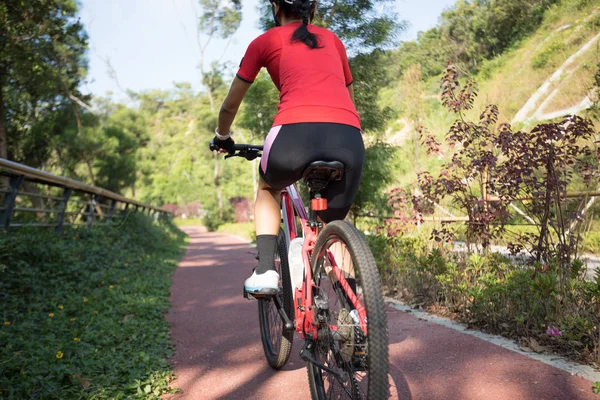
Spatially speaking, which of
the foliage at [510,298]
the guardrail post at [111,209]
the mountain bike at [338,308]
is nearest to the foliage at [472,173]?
the foliage at [510,298]

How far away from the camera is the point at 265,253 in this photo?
2432 mm

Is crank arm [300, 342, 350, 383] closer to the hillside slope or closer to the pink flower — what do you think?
the pink flower

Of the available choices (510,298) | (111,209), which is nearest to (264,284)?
(510,298)

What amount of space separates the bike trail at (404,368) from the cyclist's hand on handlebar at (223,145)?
145 centimetres

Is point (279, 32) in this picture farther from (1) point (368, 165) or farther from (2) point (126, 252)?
(2) point (126, 252)

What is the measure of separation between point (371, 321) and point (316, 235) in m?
0.71

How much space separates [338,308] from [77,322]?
2.94 meters

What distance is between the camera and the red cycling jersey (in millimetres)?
2162

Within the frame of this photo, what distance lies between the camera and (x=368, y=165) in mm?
8281

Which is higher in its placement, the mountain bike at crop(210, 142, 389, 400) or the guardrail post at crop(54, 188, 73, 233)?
the guardrail post at crop(54, 188, 73, 233)

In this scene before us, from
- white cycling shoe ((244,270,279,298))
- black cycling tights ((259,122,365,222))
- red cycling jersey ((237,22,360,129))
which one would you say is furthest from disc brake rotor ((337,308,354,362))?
red cycling jersey ((237,22,360,129))

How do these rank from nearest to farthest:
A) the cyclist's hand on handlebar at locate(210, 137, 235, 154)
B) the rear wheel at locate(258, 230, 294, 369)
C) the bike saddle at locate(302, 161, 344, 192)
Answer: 1. the bike saddle at locate(302, 161, 344, 192)
2. the cyclist's hand on handlebar at locate(210, 137, 235, 154)
3. the rear wheel at locate(258, 230, 294, 369)

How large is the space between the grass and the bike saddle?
1661mm

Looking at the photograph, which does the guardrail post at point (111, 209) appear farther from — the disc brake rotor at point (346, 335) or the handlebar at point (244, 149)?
the disc brake rotor at point (346, 335)
